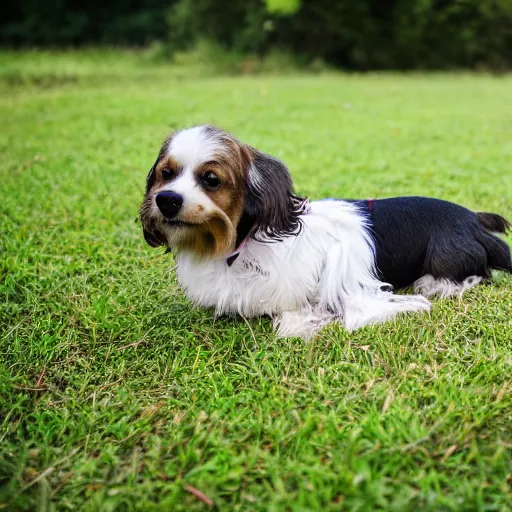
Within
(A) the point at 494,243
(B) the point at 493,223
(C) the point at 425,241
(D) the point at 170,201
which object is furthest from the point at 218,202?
(B) the point at 493,223

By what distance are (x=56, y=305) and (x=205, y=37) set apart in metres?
18.5

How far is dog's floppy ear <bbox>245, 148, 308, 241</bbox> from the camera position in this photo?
263 cm

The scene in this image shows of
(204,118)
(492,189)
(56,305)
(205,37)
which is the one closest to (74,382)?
(56,305)

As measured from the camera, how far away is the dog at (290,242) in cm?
255

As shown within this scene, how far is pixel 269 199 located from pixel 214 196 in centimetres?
28

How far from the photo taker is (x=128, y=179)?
5625 mm

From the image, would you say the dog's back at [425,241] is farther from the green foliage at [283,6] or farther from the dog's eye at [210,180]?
the green foliage at [283,6]

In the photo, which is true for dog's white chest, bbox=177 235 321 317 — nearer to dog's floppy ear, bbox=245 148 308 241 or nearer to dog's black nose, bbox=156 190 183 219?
dog's floppy ear, bbox=245 148 308 241

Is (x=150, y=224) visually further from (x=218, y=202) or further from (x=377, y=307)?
(x=377, y=307)

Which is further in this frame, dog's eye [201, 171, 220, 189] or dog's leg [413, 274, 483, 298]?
dog's leg [413, 274, 483, 298]

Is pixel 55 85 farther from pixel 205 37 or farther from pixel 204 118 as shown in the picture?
pixel 205 37

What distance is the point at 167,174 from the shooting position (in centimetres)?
262

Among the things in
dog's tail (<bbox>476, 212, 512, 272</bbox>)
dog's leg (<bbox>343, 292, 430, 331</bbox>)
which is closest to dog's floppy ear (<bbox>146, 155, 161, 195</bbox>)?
dog's leg (<bbox>343, 292, 430, 331</bbox>)

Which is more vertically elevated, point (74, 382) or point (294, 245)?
point (294, 245)
